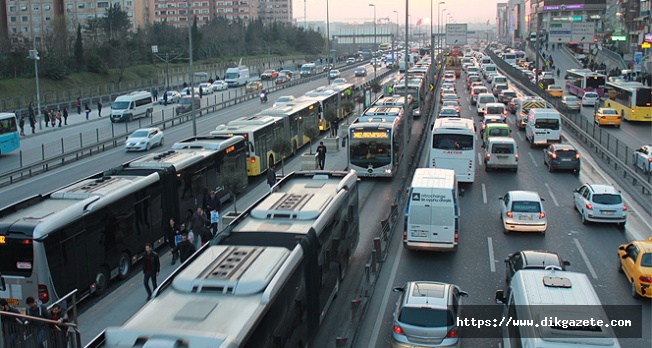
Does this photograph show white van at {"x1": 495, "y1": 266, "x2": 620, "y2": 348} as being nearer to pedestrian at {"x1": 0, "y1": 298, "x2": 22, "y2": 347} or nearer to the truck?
pedestrian at {"x1": 0, "y1": 298, "x2": 22, "y2": 347}

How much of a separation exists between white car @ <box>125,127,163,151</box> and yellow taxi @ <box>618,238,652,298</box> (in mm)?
29506

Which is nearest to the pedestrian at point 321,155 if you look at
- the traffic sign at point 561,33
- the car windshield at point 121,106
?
the car windshield at point 121,106

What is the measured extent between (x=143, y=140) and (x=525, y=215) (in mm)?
25508

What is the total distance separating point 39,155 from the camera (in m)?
37.5

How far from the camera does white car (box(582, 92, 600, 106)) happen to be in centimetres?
5912

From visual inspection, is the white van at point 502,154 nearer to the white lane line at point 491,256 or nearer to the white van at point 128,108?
the white lane line at point 491,256

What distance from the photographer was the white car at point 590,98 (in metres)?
59.1

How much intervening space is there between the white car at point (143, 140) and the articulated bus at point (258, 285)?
2495 cm

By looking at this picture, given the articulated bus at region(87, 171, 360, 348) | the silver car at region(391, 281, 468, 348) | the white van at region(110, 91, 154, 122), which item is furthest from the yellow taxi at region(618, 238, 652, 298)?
the white van at region(110, 91, 154, 122)

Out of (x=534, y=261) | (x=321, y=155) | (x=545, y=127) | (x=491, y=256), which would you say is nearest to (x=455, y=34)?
(x=545, y=127)

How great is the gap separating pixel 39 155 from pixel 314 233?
29.0 meters

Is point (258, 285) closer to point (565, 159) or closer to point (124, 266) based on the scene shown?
point (124, 266)

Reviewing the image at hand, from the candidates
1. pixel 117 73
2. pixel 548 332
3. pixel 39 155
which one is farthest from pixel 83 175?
pixel 117 73

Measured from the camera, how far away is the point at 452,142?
28.0 metres
